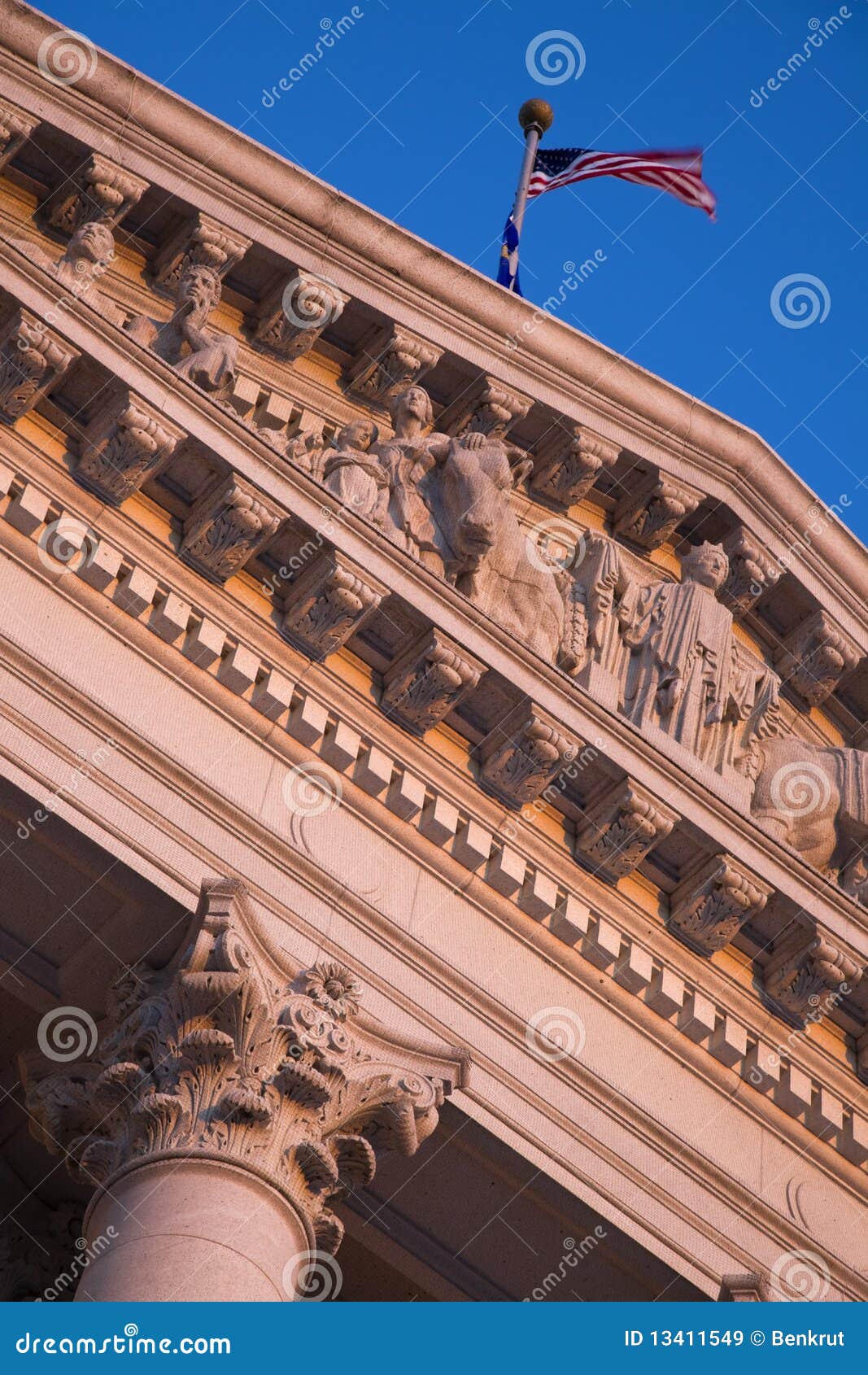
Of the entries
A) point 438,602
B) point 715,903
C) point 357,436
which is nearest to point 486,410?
point 357,436

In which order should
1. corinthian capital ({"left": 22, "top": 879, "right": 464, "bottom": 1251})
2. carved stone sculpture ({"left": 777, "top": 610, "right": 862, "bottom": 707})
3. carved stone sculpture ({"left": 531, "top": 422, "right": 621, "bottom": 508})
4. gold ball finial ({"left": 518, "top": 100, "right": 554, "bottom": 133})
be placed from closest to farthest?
corinthian capital ({"left": 22, "top": 879, "right": 464, "bottom": 1251}), carved stone sculpture ({"left": 531, "top": 422, "right": 621, "bottom": 508}), carved stone sculpture ({"left": 777, "top": 610, "right": 862, "bottom": 707}), gold ball finial ({"left": 518, "top": 100, "right": 554, "bottom": 133})

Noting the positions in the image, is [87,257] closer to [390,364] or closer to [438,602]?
[390,364]

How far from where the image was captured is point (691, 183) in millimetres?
22000

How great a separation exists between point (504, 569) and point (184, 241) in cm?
353

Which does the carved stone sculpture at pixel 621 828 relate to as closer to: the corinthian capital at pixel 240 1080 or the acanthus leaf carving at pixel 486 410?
the corinthian capital at pixel 240 1080

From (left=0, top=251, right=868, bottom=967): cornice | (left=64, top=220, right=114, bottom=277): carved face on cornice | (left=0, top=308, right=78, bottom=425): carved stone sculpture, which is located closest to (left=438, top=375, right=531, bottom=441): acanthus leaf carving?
(left=0, top=251, right=868, bottom=967): cornice

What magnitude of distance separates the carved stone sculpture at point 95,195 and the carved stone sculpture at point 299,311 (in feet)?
4.53

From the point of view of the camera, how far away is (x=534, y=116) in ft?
79.9

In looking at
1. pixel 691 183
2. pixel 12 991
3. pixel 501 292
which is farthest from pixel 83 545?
pixel 691 183

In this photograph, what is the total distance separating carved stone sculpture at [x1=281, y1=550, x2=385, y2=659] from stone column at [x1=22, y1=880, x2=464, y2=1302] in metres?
2.35

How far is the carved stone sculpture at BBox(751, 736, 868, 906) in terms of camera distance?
17203 mm

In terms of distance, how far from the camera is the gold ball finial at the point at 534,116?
2433 centimetres

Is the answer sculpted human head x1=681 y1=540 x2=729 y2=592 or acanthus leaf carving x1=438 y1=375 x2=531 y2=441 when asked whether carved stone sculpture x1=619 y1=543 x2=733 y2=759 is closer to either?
sculpted human head x1=681 y1=540 x2=729 y2=592

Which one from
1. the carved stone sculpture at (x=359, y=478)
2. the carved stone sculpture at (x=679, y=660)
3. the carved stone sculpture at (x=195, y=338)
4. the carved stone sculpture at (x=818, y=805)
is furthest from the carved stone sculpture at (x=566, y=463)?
the carved stone sculpture at (x=195, y=338)
